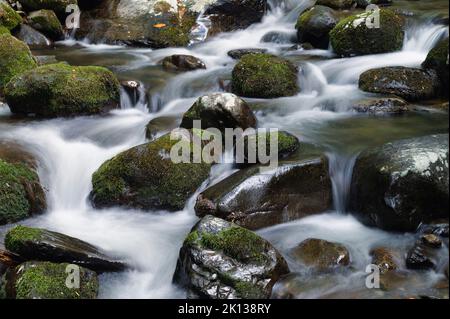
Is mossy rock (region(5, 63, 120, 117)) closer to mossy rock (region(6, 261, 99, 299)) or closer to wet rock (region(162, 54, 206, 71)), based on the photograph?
wet rock (region(162, 54, 206, 71))

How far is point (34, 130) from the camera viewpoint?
7801 millimetres

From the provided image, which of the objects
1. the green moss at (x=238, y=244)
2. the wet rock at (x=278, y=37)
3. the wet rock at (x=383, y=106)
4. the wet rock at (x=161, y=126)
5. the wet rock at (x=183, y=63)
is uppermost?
the wet rock at (x=278, y=37)

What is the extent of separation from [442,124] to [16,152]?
5923 millimetres

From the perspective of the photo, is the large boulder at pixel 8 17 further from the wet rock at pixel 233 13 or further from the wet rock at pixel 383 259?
the wet rock at pixel 383 259

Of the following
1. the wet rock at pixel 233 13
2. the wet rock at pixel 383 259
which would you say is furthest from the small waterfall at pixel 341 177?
the wet rock at pixel 233 13

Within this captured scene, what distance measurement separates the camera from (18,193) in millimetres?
5879

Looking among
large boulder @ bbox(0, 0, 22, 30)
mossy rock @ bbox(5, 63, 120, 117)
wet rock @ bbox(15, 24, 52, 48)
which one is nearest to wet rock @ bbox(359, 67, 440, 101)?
mossy rock @ bbox(5, 63, 120, 117)

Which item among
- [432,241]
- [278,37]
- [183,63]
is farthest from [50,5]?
[432,241]

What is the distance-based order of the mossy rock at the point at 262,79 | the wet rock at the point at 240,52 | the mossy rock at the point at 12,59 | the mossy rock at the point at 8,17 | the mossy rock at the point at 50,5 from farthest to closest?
1. the mossy rock at the point at 50,5
2. the mossy rock at the point at 8,17
3. the wet rock at the point at 240,52
4. the mossy rock at the point at 12,59
5. the mossy rock at the point at 262,79

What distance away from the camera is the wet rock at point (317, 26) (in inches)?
449

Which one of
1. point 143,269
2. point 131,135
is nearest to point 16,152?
point 131,135

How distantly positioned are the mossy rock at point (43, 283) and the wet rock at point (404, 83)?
6048 mm

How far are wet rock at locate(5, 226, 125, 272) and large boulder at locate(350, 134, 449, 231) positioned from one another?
290 centimetres
